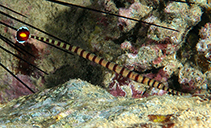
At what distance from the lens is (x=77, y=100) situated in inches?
86.2

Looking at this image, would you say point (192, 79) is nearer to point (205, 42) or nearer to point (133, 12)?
point (205, 42)

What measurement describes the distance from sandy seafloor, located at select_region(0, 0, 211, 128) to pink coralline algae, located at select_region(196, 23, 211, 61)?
1770mm

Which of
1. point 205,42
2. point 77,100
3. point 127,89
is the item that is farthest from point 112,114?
point 205,42

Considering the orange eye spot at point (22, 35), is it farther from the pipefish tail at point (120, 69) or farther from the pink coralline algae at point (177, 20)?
the pink coralline algae at point (177, 20)

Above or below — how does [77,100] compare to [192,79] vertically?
below

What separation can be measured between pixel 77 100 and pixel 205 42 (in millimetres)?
3028

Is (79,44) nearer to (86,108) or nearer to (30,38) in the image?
(30,38)

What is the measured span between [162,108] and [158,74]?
249 centimetres

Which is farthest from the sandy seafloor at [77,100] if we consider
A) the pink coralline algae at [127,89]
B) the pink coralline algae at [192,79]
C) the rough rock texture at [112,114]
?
the pink coralline algae at [192,79]

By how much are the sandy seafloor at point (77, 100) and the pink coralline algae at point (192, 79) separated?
5.08ft

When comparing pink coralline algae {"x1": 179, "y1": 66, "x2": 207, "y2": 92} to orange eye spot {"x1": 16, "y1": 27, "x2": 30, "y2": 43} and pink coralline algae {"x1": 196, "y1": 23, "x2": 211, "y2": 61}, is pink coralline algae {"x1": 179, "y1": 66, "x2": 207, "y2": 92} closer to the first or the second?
pink coralline algae {"x1": 196, "y1": 23, "x2": 211, "y2": 61}

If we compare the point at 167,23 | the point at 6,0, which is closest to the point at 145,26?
the point at 167,23

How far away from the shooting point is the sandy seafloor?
5.09 feet

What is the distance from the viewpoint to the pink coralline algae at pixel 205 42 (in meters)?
3.62
